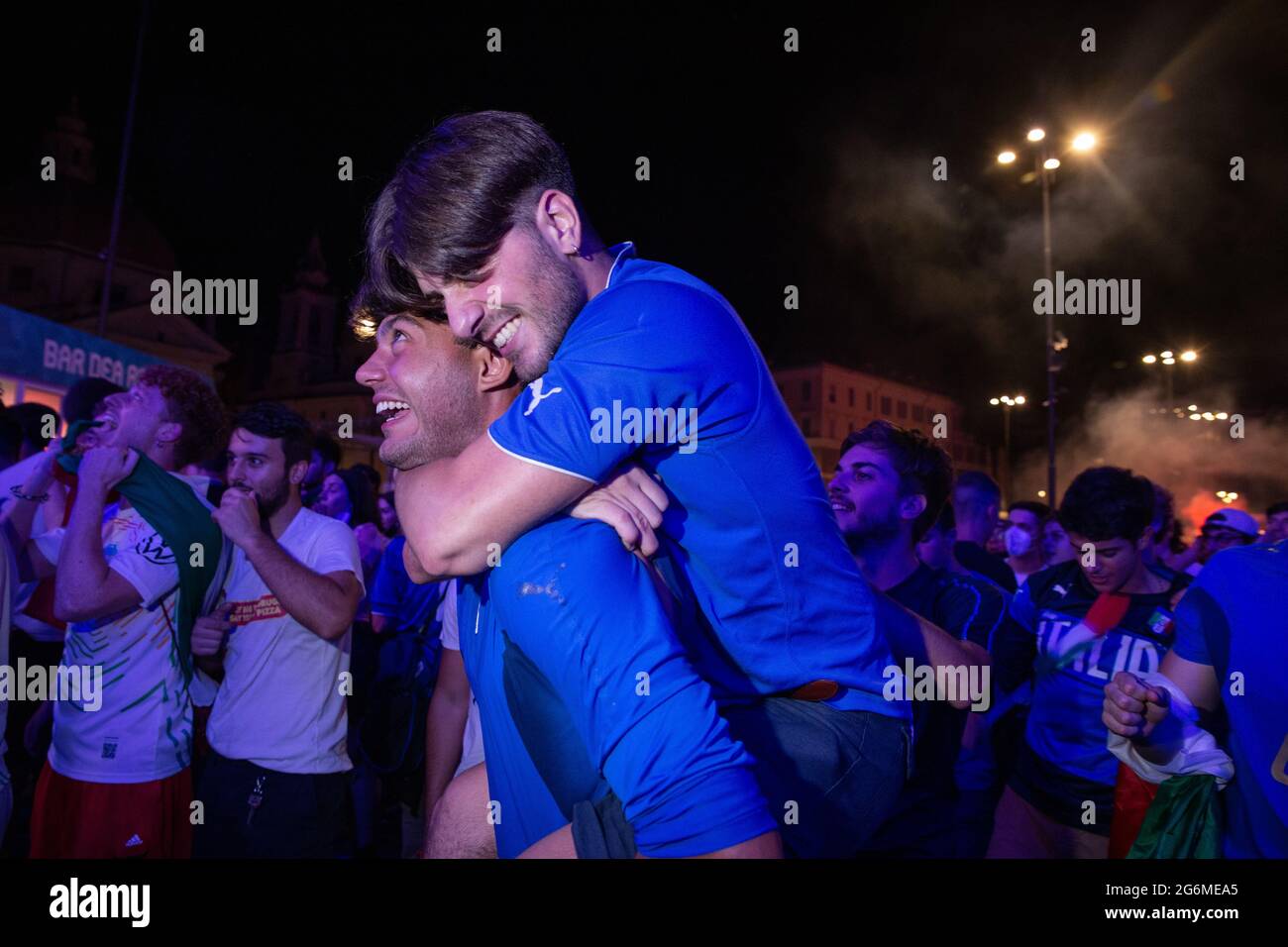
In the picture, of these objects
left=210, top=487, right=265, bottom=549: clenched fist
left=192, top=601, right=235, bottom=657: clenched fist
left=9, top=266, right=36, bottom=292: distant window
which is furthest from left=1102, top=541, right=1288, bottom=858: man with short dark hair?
left=9, top=266, right=36, bottom=292: distant window

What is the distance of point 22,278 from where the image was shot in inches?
2013

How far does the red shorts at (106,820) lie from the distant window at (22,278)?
58.6 metres

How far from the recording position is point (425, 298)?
1.97 meters

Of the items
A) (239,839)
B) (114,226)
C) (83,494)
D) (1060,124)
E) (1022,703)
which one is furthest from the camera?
(114,226)

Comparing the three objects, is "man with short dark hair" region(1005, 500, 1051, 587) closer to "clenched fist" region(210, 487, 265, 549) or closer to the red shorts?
"clenched fist" region(210, 487, 265, 549)

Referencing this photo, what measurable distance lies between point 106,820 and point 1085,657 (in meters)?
4.72

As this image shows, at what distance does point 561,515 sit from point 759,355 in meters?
0.51

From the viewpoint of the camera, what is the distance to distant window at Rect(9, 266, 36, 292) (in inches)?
1997

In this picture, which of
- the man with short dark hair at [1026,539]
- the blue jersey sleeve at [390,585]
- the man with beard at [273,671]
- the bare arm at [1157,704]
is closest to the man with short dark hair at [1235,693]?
the bare arm at [1157,704]

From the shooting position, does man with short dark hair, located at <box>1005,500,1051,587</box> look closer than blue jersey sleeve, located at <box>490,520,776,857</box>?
No

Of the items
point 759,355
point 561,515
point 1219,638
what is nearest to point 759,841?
point 561,515

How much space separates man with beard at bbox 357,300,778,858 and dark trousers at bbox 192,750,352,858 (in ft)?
9.01
